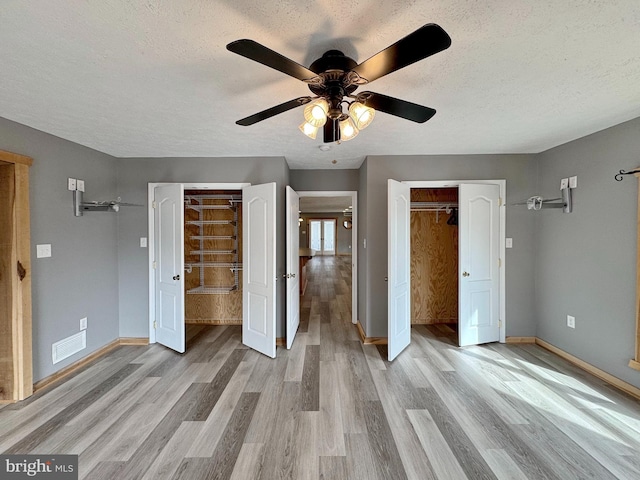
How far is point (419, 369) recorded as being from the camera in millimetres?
2938

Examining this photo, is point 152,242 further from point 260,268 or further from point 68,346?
point 260,268

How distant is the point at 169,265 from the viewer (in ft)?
11.3

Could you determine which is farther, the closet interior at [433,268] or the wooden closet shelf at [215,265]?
the closet interior at [433,268]

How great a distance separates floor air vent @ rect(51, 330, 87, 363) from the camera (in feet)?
9.11

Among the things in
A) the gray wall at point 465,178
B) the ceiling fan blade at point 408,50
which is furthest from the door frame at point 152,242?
the ceiling fan blade at point 408,50

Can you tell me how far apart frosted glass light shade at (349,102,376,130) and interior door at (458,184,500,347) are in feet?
7.92

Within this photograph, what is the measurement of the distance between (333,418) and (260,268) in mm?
1737

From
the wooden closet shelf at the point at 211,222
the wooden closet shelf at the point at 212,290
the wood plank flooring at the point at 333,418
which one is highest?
the wooden closet shelf at the point at 211,222

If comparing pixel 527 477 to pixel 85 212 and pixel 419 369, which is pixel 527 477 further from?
pixel 85 212

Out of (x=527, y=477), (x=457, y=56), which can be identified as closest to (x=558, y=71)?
(x=457, y=56)

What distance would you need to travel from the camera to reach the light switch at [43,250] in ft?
8.59

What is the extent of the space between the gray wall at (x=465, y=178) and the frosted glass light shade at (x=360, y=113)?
205cm

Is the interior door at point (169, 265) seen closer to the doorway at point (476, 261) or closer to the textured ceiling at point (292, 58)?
the textured ceiling at point (292, 58)

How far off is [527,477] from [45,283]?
4.17 meters
